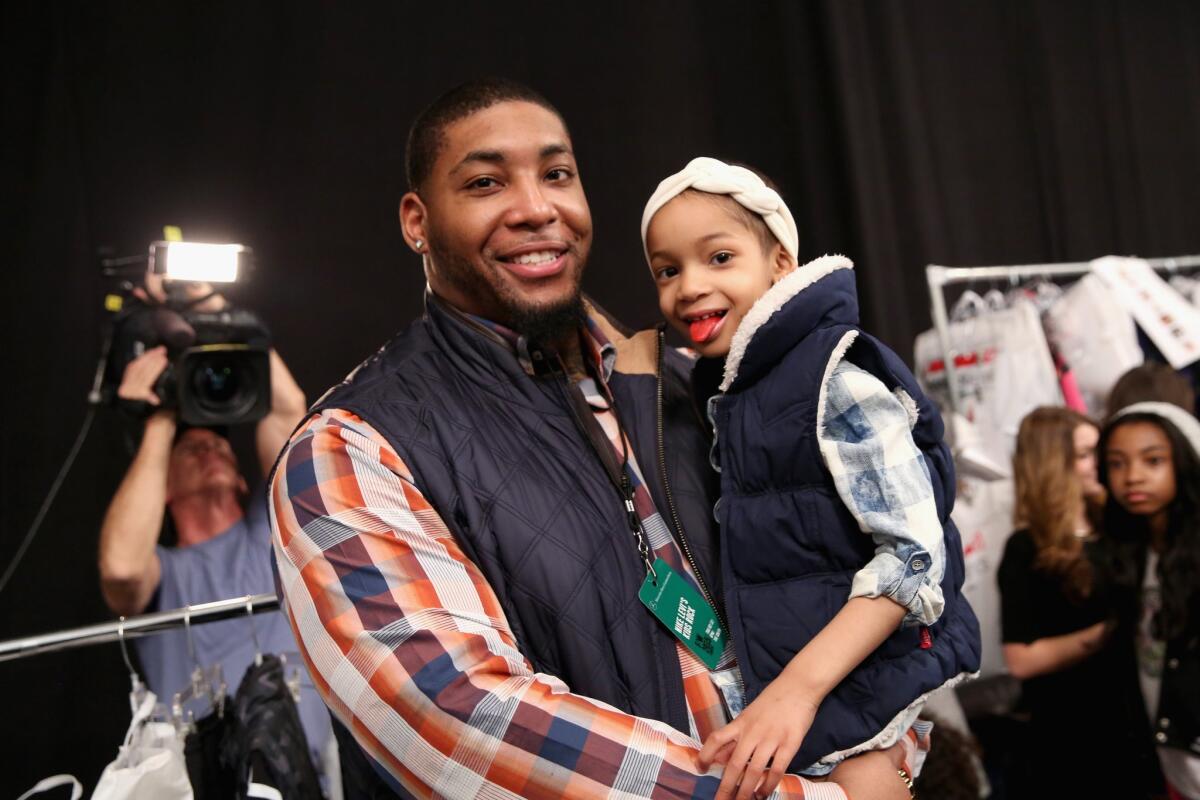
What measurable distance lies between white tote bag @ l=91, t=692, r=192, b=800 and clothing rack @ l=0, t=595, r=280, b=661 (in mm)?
100

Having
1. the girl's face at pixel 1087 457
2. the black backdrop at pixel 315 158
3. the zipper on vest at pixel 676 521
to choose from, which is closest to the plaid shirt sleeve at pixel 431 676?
the zipper on vest at pixel 676 521

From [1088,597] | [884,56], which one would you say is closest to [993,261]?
[884,56]

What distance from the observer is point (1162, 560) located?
2363 mm

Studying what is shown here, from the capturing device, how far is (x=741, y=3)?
3320 mm

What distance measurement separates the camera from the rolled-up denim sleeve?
1.15 metres

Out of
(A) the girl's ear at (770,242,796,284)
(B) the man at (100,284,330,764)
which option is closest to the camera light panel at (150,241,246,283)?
(B) the man at (100,284,330,764)

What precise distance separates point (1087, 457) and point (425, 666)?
2577 mm

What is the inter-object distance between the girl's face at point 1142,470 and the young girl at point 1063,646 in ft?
0.79

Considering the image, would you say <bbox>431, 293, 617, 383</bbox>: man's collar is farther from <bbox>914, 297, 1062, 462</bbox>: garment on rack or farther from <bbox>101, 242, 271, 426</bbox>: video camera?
<bbox>914, 297, 1062, 462</bbox>: garment on rack

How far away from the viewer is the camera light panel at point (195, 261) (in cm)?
187

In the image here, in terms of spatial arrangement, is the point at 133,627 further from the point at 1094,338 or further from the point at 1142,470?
the point at 1094,338

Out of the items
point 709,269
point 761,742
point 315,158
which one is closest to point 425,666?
point 761,742

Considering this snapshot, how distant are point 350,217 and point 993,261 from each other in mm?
2875

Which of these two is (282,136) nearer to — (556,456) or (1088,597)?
(556,456)
